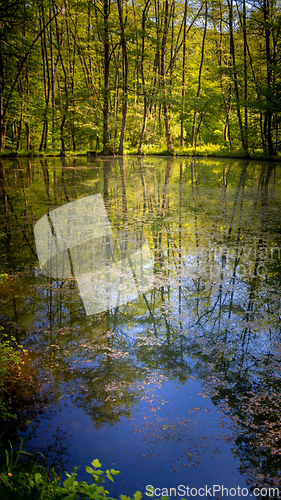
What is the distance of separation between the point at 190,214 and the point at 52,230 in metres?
2.54

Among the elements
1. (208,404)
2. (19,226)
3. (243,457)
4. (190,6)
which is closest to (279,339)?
(208,404)

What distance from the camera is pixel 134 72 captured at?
3016 cm

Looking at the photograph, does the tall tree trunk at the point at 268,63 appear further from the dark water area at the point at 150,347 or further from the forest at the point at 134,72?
the dark water area at the point at 150,347

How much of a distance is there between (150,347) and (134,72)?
32621 millimetres

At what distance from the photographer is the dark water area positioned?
1521 mm

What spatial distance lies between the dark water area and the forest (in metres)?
14.3

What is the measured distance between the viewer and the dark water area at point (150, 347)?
1.52 metres

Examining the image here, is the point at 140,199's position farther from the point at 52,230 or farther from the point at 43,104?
the point at 43,104

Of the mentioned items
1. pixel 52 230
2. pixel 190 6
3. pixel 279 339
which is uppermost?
pixel 190 6

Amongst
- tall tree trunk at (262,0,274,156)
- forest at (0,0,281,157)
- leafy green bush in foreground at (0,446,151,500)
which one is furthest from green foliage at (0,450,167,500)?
tall tree trunk at (262,0,274,156)

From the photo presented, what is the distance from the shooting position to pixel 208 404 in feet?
5.94

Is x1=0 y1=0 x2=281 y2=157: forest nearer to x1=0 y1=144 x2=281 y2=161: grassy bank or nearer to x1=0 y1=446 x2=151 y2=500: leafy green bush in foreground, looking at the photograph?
x1=0 y1=144 x2=281 y2=161: grassy bank

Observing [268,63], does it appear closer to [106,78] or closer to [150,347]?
[106,78]

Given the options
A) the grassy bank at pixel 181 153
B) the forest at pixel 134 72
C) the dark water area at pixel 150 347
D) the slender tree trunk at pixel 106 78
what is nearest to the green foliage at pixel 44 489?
the dark water area at pixel 150 347
